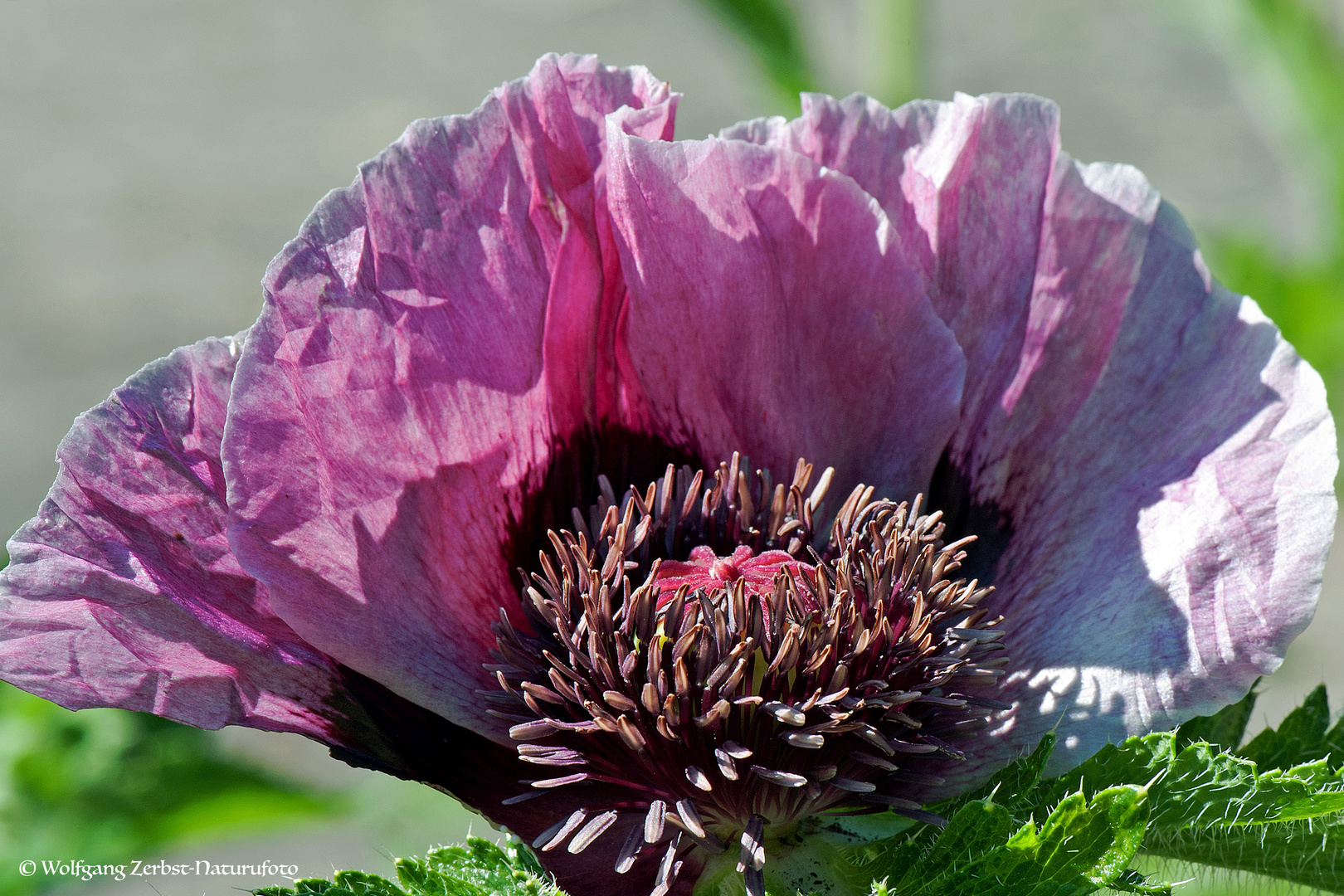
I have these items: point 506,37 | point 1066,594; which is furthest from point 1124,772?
point 506,37

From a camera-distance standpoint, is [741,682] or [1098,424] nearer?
[741,682]

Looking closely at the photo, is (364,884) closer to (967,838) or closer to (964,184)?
(967,838)

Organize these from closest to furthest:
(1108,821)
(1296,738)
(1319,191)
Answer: (1108,821), (1296,738), (1319,191)

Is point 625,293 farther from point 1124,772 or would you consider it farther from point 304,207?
point 304,207

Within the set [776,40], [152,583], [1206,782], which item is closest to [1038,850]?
[1206,782]

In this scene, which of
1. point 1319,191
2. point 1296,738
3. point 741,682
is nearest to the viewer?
point 741,682

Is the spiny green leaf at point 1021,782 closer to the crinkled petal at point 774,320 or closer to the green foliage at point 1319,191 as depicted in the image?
the crinkled petal at point 774,320

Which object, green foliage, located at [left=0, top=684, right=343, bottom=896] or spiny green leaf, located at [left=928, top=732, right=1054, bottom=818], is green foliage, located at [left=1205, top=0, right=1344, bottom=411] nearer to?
spiny green leaf, located at [left=928, top=732, right=1054, bottom=818]
